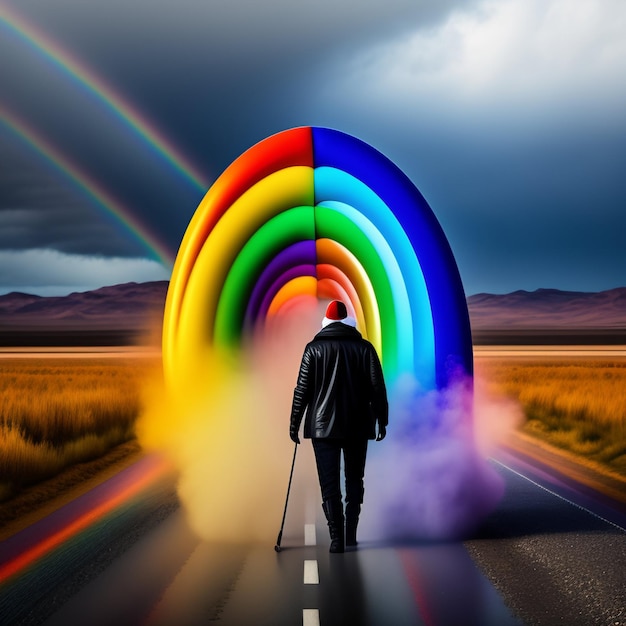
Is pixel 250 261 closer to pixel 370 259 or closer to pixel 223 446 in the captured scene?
pixel 370 259

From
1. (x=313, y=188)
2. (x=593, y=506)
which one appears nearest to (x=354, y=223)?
(x=313, y=188)

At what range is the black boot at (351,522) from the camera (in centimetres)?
682

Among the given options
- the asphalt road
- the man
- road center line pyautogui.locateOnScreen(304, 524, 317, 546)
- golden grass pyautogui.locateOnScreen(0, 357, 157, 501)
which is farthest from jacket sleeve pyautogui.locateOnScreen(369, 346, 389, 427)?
golden grass pyautogui.locateOnScreen(0, 357, 157, 501)

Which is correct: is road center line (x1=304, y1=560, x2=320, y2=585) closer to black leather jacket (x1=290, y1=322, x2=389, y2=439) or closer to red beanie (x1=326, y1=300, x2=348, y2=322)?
black leather jacket (x1=290, y1=322, x2=389, y2=439)

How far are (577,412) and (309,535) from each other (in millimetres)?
11268

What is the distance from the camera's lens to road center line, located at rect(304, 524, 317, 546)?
7.15m

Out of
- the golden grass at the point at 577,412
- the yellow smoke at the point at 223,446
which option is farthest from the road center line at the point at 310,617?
the golden grass at the point at 577,412

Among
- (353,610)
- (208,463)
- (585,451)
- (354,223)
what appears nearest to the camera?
(353,610)

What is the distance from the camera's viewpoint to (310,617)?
5.02 m

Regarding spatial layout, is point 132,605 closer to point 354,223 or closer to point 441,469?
point 441,469

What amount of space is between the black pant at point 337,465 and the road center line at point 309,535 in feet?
2.12

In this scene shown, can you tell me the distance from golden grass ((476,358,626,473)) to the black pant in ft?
19.6

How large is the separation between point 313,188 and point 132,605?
555 centimetres

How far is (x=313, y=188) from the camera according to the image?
9766 mm
